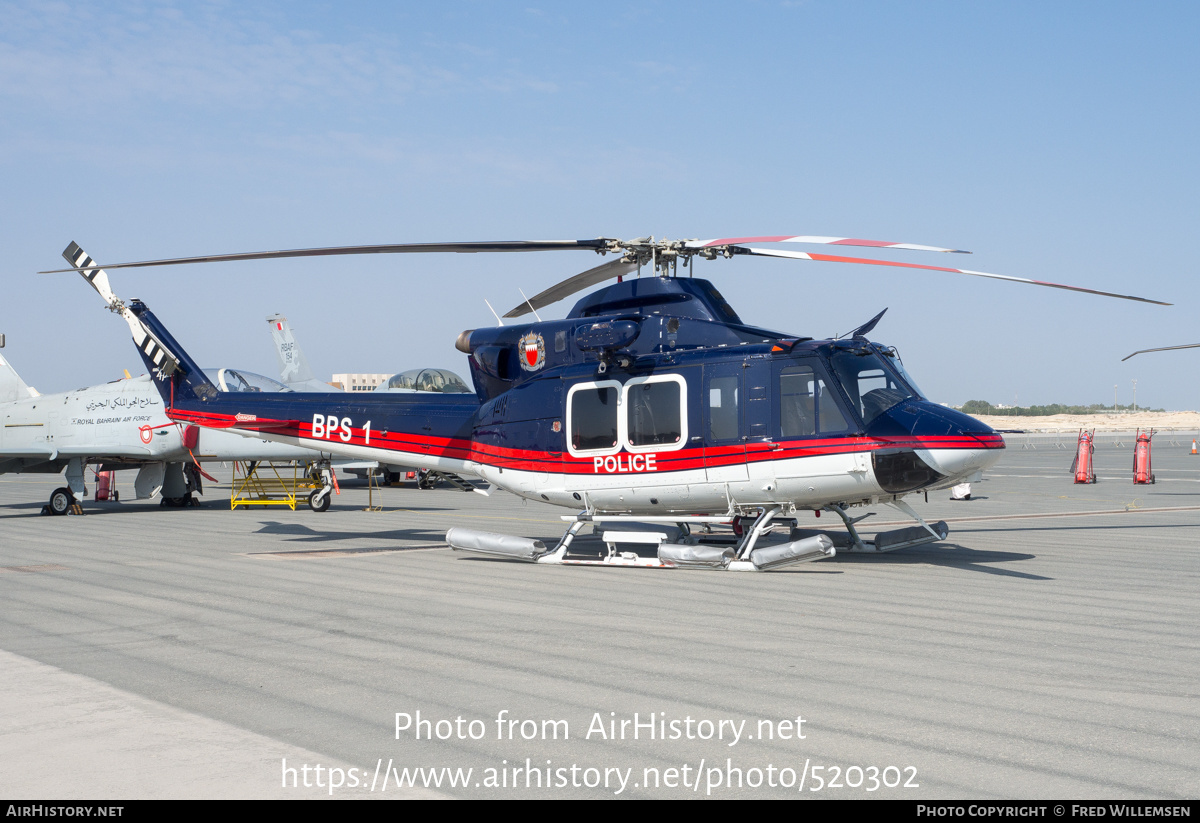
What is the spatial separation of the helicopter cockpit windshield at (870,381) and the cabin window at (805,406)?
248 mm

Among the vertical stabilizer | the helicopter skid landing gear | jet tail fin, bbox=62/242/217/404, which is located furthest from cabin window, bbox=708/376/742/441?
the vertical stabilizer

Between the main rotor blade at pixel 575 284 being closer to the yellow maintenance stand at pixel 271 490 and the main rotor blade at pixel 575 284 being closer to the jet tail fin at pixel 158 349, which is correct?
the jet tail fin at pixel 158 349

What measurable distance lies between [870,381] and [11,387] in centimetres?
2223

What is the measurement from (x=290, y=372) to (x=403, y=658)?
34.8 metres

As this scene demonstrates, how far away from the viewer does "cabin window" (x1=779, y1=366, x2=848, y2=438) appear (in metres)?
11.4

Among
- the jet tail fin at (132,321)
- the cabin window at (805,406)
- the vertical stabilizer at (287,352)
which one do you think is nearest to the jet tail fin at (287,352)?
the vertical stabilizer at (287,352)

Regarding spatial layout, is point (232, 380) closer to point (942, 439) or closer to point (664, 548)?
point (664, 548)

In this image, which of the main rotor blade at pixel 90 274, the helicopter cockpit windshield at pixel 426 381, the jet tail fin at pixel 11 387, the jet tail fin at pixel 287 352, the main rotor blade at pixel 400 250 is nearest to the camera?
the main rotor blade at pixel 400 250

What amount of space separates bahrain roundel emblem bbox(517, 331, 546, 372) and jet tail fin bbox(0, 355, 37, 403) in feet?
56.6

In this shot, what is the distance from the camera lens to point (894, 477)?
11.1 metres

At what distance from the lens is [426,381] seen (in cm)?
2950

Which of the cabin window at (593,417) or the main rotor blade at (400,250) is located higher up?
the main rotor blade at (400,250)

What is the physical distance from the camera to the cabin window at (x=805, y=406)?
450 inches

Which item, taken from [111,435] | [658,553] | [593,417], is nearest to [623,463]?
[593,417]
